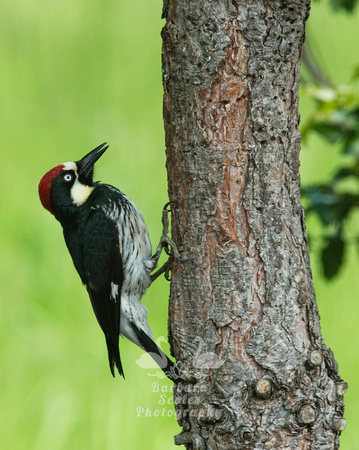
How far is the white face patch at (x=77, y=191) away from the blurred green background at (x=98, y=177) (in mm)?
1131

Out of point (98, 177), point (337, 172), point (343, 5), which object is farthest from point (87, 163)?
point (98, 177)

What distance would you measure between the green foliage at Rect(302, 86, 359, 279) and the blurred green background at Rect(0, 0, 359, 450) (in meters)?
0.16

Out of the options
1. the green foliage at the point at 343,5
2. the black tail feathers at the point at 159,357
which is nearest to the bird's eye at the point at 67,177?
the black tail feathers at the point at 159,357

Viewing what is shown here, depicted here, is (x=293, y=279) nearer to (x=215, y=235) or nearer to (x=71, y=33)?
(x=215, y=235)

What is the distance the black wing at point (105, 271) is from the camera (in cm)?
367

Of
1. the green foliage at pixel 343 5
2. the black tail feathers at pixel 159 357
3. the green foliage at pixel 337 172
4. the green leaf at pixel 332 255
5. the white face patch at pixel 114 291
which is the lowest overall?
the black tail feathers at pixel 159 357

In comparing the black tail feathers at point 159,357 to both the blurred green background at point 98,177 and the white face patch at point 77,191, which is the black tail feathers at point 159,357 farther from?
the white face patch at point 77,191

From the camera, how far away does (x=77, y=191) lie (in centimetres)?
384

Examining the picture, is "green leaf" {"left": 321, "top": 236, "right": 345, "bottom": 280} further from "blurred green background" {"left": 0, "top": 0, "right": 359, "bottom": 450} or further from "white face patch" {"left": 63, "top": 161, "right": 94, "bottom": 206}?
"white face patch" {"left": 63, "top": 161, "right": 94, "bottom": 206}

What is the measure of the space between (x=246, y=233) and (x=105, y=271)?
1141 millimetres

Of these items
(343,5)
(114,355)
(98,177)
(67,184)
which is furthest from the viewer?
(98,177)

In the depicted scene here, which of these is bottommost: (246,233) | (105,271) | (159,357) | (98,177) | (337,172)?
(159,357)

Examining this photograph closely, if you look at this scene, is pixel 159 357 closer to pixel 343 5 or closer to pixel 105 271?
pixel 105 271

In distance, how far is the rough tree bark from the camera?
2689mm
